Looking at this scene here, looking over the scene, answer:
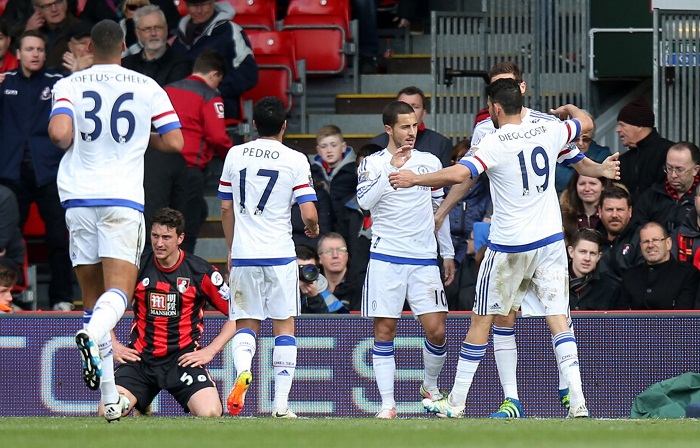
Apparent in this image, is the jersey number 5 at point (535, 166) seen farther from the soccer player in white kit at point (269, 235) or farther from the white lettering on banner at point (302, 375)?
the white lettering on banner at point (302, 375)

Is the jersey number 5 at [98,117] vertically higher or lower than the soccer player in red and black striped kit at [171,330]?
higher

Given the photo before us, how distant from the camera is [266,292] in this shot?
30.5ft

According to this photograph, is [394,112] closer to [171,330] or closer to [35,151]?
[171,330]

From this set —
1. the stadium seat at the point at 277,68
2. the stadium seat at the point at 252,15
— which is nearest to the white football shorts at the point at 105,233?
the stadium seat at the point at 277,68

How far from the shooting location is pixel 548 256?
28.8 ft

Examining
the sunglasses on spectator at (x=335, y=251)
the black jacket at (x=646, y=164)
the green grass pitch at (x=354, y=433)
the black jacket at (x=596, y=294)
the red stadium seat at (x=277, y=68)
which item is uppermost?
the red stadium seat at (x=277, y=68)

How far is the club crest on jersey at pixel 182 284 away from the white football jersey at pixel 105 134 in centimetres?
178

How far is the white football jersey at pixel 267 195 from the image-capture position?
919cm

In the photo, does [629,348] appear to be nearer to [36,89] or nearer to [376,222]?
Answer: [376,222]

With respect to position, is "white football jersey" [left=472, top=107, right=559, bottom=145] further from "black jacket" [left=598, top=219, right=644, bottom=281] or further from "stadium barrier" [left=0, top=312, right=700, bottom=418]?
"black jacket" [left=598, top=219, right=644, bottom=281]

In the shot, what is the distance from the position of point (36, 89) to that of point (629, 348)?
620 centimetres

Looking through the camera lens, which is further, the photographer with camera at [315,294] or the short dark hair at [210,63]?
the short dark hair at [210,63]

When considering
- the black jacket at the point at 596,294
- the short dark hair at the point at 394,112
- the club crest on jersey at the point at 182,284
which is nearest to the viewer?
the short dark hair at the point at 394,112

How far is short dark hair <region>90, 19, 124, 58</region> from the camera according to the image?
809cm
